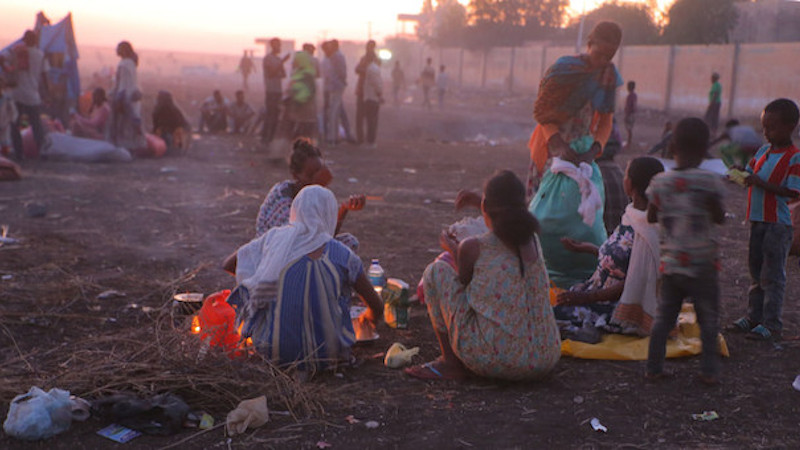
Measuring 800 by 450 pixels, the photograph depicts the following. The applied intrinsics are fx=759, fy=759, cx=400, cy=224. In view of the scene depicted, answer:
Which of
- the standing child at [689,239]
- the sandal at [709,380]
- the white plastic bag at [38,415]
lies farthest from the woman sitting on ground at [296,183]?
the sandal at [709,380]

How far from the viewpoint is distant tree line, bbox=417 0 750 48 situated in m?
31.7

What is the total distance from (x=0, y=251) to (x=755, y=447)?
5.59 meters

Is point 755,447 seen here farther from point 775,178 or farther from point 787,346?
point 775,178

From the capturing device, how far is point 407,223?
766 centimetres

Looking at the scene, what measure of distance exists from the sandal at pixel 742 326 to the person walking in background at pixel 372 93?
35.0ft

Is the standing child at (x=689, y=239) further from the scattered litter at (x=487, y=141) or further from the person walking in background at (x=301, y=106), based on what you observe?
the scattered litter at (x=487, y=141)

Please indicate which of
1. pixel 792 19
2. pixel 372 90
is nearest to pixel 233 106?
pixel 372 90

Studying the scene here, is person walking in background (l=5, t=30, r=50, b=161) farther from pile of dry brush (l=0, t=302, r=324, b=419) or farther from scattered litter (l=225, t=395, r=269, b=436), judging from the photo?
scattered litter (l=225, t=395, r=269, b=436)

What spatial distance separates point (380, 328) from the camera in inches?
181

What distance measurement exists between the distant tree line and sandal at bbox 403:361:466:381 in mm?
31048

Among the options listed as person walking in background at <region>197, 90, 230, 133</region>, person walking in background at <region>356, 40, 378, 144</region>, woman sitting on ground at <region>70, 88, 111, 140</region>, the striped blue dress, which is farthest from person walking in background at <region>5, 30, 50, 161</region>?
the striped blue dress

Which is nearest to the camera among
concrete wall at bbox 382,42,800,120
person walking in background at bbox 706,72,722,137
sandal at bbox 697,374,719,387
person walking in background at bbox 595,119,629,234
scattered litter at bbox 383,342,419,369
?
sandal at bbox 697,374,719,387

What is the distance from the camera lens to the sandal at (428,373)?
146 inches

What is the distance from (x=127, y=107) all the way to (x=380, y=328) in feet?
29.3
